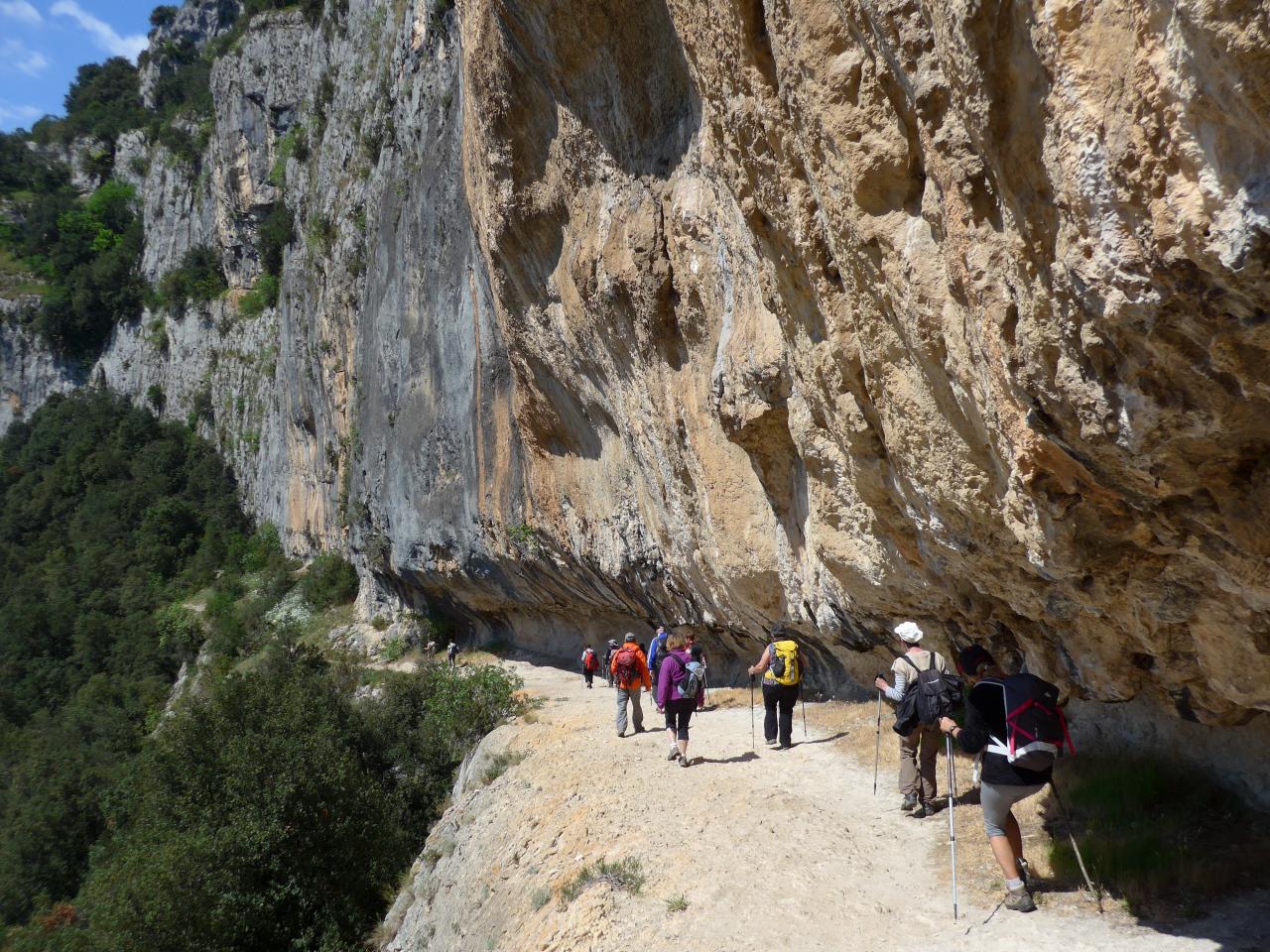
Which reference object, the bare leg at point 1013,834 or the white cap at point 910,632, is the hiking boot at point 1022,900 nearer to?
the bare leg at point 1013,834

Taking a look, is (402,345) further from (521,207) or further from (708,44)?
(708,44)

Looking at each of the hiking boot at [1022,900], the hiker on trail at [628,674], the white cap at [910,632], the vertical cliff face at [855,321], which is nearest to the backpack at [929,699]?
the white cap at [910,632]

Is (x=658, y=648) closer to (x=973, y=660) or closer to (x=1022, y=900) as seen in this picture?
(x=973, y=660)

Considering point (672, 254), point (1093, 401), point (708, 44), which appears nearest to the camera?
point (1093, 401)

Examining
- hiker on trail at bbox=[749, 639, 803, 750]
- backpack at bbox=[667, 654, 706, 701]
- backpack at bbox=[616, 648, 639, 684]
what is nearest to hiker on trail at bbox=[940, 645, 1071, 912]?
hiker on trail at bbox=[749, 639, 803, 750]

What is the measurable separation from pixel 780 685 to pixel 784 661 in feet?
1.04

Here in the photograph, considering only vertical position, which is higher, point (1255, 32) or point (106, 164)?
point (106, 164)

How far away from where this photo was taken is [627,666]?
9328mm

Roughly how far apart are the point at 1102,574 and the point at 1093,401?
4.39 ft

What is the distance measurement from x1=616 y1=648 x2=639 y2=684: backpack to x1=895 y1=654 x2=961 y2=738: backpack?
14.2ft

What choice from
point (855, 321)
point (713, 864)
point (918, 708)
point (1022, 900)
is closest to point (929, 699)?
point (918, 708)

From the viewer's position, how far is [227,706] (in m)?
16.2

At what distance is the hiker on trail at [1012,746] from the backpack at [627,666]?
5.32 metres

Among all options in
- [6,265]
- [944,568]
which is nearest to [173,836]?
[944,568]
